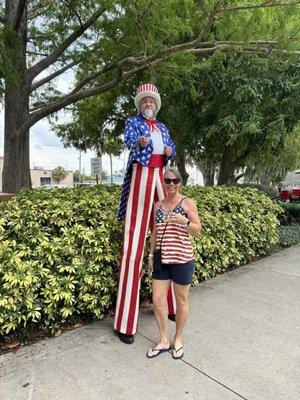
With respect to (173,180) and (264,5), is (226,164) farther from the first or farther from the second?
(173,180)

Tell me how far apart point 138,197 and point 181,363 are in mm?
1415

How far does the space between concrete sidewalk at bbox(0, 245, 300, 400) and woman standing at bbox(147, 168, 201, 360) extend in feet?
0.75

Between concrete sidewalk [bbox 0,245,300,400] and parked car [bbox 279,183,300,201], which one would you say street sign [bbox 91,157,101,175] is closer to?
parked car [bbox 279,183,300,201]

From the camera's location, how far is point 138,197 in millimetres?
3203

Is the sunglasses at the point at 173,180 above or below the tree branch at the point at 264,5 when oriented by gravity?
below

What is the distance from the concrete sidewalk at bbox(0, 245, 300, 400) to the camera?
2428 millimetres

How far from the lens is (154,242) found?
2953mm

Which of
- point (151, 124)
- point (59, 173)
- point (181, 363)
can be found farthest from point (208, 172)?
point (59, 173)

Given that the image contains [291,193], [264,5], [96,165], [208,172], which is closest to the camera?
[264,5]

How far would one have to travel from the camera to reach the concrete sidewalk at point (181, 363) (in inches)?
95.6

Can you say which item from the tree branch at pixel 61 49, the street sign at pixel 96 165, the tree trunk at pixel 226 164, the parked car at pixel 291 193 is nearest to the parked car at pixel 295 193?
the parked car at pixel 291 193

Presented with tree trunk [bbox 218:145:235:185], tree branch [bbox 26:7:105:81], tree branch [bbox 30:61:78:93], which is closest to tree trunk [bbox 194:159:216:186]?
tree trunk [bbox 218:145:235:185]

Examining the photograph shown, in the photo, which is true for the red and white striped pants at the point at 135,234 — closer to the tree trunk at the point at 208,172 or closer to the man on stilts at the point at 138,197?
the man on stilts at the point at 138,197

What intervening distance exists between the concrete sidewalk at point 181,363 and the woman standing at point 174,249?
0.23m
